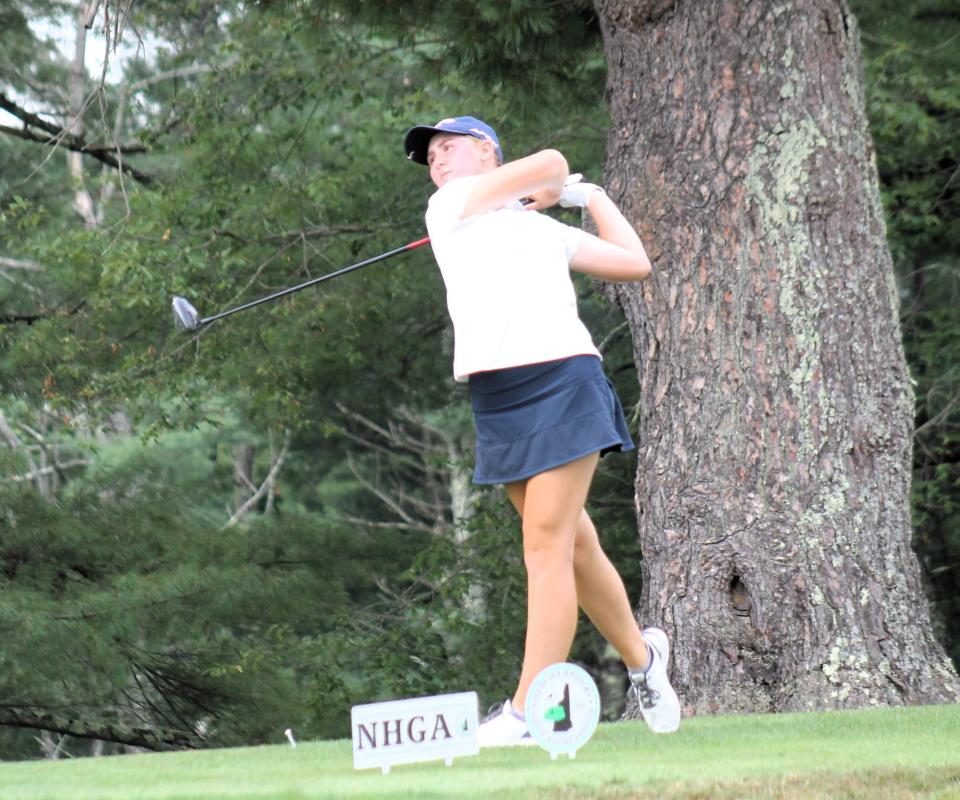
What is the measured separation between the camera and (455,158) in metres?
3.83

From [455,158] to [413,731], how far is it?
1.42 meters

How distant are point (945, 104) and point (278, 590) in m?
Result: 7.16

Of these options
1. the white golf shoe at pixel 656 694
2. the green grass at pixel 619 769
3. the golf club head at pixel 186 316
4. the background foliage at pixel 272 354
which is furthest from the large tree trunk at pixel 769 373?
the background foliage at pixel 272 354

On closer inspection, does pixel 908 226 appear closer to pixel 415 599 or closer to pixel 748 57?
pixel 415 599

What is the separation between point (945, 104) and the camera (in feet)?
31.6

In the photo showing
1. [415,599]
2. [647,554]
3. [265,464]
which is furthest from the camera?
[265,464]

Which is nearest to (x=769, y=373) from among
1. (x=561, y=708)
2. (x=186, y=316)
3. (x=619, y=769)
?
(x=186, y=316)

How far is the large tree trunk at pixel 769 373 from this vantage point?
5.19 metres

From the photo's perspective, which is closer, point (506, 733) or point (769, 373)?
point (506, 733)

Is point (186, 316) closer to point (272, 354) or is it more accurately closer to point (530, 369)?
point (530, 369)

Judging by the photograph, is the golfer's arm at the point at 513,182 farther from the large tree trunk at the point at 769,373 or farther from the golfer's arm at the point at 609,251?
the large tree trunk at the point at 769,373

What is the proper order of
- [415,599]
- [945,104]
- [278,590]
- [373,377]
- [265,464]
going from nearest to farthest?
[945,104]
[415,599]
[278,590]
[373,377]
[265,464]

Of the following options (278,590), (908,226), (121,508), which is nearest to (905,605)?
(908,226)

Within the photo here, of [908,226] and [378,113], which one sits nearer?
[908,226]
